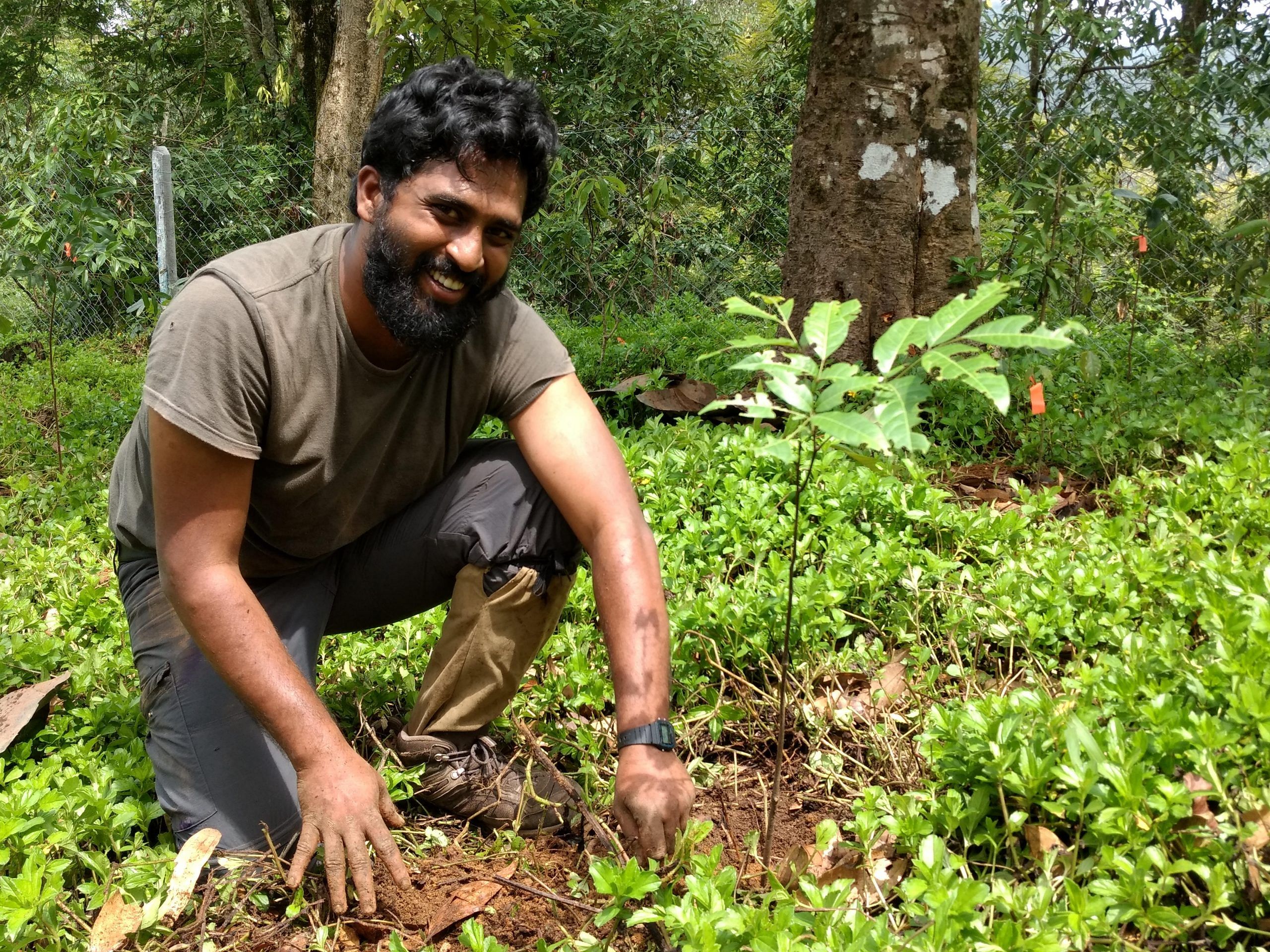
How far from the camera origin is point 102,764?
267 centimetres

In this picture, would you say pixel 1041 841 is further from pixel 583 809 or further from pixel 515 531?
pixel 515 531

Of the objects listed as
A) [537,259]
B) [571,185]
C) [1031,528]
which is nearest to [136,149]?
[537,259]

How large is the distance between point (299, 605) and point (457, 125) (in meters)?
1.21

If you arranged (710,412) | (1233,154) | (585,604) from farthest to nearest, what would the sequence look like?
1. (1233,154)
2. (710,412)
3. (585,604)

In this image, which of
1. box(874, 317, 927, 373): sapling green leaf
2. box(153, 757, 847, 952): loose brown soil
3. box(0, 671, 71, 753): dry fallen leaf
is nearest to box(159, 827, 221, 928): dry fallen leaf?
box(153, 757, 847, 952): loose brown soil

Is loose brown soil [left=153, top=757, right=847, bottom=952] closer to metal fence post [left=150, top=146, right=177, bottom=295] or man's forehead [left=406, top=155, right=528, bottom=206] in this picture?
man's forehead [left=406, top=155, right=528, bottom=206]

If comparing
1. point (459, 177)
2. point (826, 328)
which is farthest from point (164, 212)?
point (826, 328)

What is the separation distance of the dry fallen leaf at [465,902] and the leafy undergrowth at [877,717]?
0.02 m

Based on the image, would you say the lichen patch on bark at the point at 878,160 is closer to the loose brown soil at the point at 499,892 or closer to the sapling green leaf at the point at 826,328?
the loose brown soil at the point at 499,892

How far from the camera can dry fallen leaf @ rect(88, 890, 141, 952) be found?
1981mm

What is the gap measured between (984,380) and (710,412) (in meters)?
3.38

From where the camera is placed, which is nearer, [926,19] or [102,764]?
[102,764]

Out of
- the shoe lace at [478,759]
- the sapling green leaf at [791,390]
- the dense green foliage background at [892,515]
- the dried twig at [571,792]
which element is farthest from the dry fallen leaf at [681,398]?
the sapling green leaf at [791,390]

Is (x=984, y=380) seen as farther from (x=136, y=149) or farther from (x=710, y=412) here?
(x=136, y=149)
